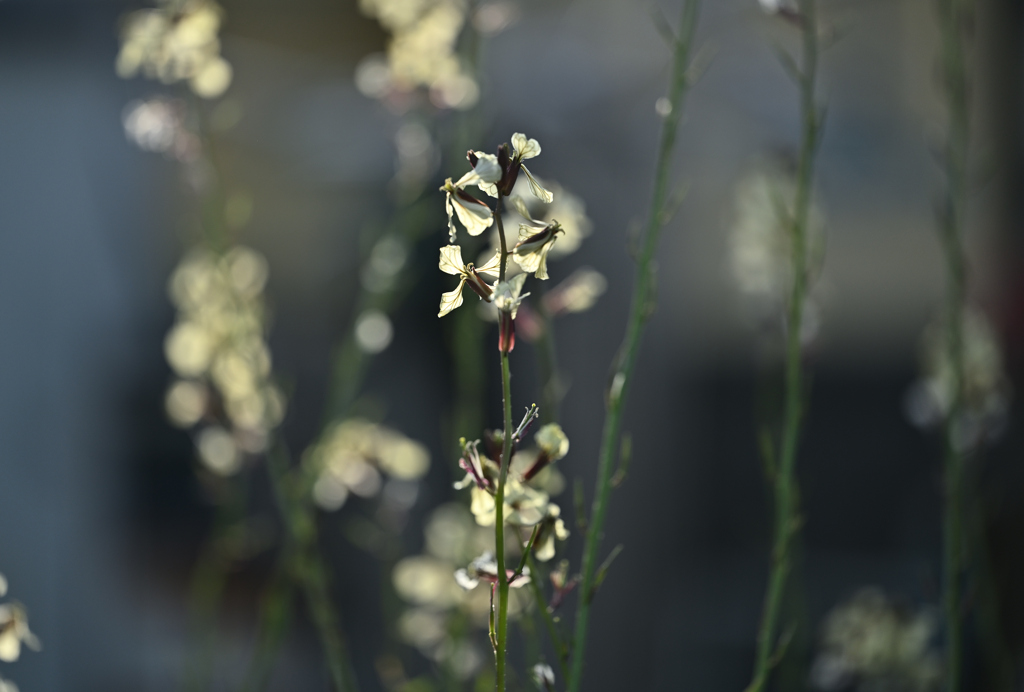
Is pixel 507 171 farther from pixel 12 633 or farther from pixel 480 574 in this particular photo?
pixel 12 633

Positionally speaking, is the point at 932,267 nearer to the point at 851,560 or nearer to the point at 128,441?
the point at 851,560

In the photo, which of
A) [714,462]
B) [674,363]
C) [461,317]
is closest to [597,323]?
[674,363]

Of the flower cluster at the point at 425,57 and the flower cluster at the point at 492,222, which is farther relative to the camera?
the flower cluster at the point at 425,57

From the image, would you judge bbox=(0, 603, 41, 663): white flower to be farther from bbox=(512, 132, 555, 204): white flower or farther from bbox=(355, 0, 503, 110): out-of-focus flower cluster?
bbox=(355, 0, 503, 110): out-of-focus flower cluster

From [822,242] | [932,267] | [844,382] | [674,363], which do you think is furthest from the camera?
[932,267]

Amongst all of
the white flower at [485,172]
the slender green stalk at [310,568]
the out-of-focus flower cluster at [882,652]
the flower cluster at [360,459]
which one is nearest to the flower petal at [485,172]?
the white flower at [485,172]

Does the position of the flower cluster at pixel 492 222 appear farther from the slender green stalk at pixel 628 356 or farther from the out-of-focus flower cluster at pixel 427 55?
the out-of-focus flower cluster at pixel 427 55
